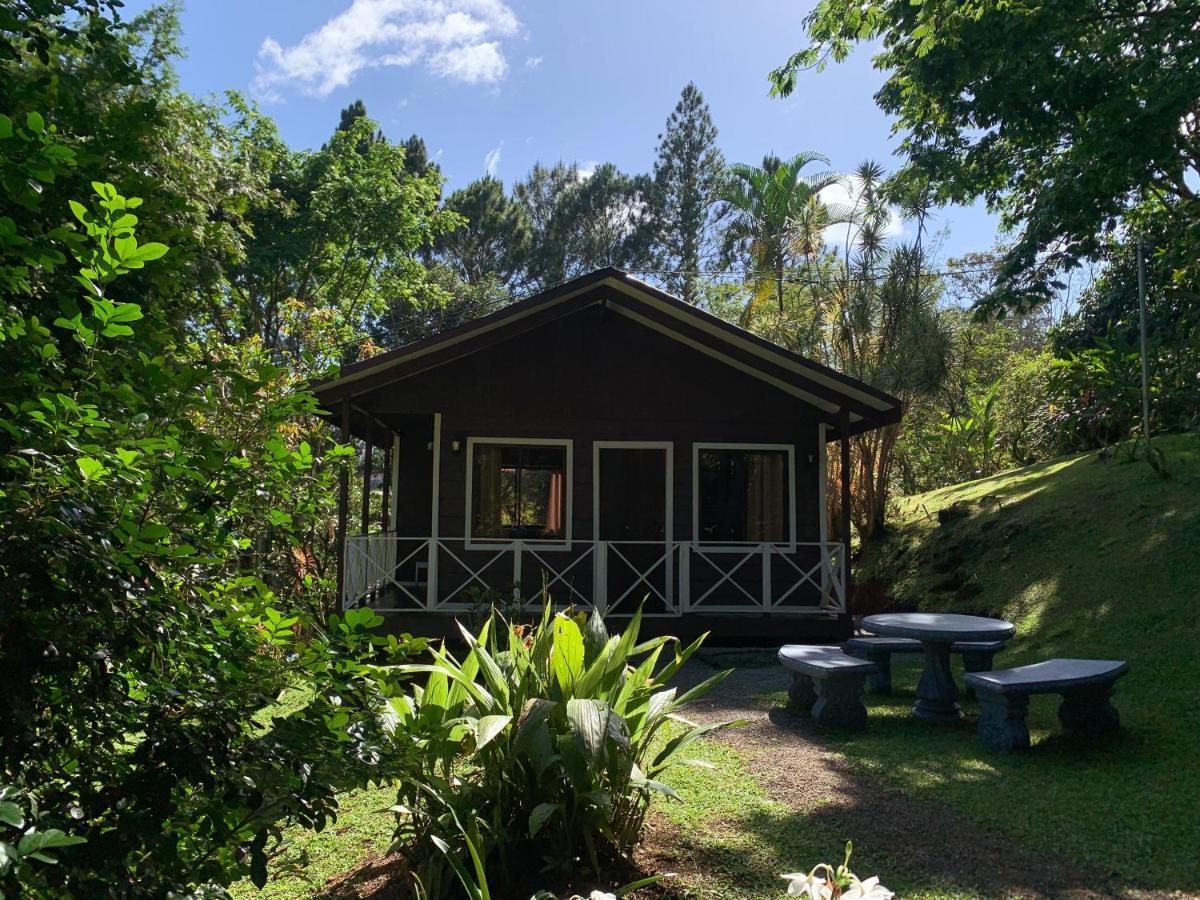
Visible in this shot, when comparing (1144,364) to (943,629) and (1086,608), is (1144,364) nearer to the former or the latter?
(1086,608)

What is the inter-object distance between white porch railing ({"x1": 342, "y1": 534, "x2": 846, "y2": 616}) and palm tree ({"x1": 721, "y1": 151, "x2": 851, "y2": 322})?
8.47 m

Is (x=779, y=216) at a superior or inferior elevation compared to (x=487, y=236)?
inferior

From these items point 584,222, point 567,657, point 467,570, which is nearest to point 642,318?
point 467,570

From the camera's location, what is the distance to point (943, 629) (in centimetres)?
618

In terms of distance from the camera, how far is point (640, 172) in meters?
39.9

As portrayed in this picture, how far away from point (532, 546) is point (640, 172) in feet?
107

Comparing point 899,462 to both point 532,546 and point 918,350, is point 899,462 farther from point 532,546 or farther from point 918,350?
point 532,546

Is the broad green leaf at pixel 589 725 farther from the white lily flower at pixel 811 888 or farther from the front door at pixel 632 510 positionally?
the front door at pixel 632 510

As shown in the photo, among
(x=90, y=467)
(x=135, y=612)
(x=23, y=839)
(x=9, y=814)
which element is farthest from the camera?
(x=135, y=612)

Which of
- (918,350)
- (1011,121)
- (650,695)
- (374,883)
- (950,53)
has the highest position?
(950,53)

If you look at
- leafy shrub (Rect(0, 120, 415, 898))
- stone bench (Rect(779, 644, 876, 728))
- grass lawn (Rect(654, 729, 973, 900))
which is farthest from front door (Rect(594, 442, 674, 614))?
leafy shrub (Rect(0, 120, 415, 898))

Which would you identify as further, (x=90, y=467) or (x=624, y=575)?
(x=624, y=575)

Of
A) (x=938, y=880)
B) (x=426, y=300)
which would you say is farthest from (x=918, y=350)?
(x=426, y=300)

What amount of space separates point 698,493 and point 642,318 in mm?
2477
